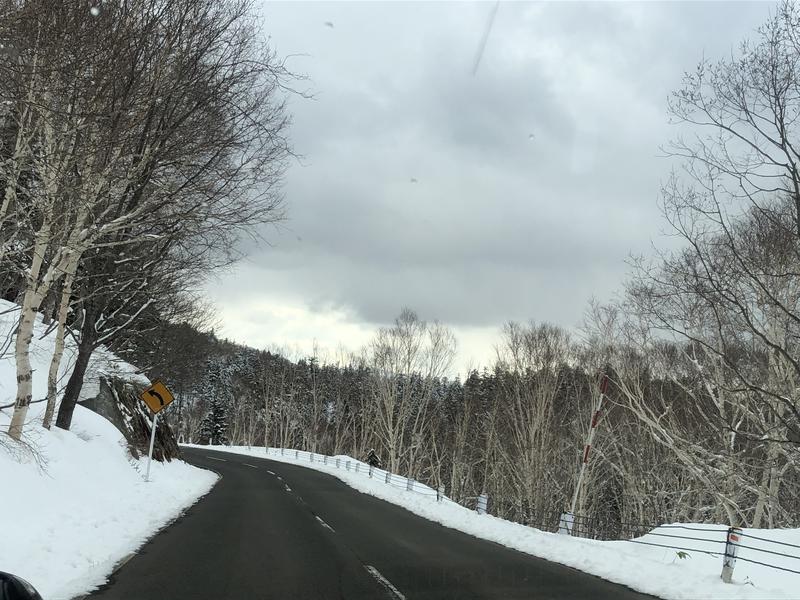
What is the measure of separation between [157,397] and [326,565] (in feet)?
38.6

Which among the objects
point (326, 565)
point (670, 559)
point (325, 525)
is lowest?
point (325, 525)

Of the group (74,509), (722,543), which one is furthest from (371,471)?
(722,543)

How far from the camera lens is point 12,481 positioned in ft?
33.1

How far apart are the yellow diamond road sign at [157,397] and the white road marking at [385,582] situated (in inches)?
467

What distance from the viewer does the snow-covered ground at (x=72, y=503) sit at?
7398mm

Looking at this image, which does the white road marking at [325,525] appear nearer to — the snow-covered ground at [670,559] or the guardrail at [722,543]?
the snow-covered ground at [670,559]

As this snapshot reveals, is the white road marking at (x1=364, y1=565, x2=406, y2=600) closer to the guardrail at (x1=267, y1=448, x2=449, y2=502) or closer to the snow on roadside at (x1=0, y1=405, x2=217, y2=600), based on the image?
the snow on roadside at (x1=0, y1=405, x2=217, y2=600)

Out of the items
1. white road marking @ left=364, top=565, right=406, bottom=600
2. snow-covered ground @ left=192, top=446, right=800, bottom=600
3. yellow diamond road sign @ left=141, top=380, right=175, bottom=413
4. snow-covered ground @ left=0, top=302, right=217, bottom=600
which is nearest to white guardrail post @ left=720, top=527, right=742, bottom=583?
snow-covered ground @ left=192, top=446, right=800, bottom=600

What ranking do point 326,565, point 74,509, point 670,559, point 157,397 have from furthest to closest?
1. point 157,397
2. point 670,559
3. point 74,509
4. point 326,565

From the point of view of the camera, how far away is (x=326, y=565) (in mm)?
9102

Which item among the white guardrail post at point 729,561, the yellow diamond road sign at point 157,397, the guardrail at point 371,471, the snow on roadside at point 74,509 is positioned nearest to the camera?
the snow on roadside at point 74,509

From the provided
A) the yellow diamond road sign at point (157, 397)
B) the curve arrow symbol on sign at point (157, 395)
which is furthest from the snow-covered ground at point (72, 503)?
the curve arrow symbol on sign at point (157, 395)

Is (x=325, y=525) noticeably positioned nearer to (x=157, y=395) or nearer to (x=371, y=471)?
(x=157, y=395)

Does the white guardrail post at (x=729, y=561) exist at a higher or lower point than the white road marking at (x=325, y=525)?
higher
